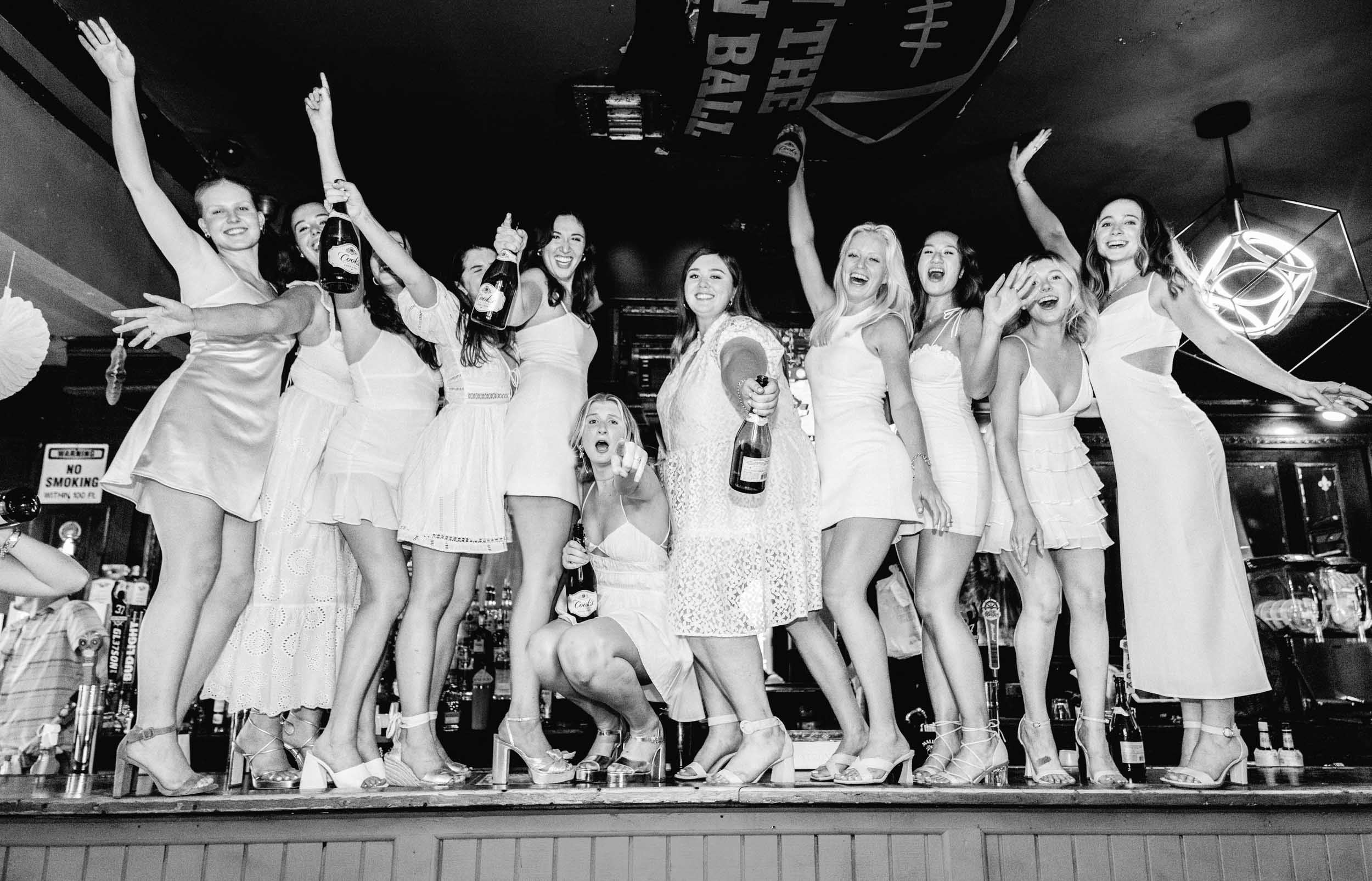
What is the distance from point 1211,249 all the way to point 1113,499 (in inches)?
74.1

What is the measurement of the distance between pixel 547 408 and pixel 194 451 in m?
0.99

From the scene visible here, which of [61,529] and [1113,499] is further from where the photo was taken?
[1113,499]

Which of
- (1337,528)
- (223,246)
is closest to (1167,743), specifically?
(1337,528)

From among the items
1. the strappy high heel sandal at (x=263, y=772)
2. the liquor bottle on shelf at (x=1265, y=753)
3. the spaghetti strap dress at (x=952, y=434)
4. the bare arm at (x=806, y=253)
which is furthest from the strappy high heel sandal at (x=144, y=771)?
the liquor bottle on shelf at (x=1265, y=753)

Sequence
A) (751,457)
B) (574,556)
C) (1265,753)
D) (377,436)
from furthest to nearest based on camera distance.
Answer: (1265,753) < (574,556) < (377,436) < (751,457)

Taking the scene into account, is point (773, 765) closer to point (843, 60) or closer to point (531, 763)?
point (531, 763)

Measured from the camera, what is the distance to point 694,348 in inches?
119

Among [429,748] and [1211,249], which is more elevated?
[1211,249]

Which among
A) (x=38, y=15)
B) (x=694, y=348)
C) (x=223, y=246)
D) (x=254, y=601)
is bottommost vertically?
(x=254, y=601)

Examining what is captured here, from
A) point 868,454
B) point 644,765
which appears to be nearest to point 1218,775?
point 868,454

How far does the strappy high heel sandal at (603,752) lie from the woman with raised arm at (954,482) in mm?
988

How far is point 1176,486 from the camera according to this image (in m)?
2.93

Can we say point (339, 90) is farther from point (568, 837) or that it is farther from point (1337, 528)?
point (1337, 528)

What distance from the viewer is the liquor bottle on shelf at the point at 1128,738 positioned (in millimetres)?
3023
